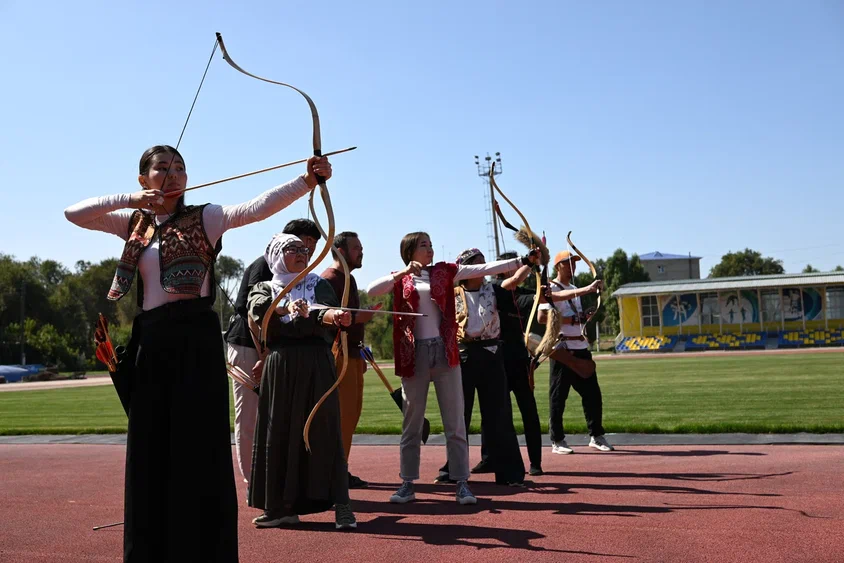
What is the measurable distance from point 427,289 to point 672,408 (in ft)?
28.8

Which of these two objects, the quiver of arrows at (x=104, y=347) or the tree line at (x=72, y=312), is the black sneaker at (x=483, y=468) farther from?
the tree line at (x=72, y=312)

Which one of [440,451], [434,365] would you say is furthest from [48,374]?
[434,365]

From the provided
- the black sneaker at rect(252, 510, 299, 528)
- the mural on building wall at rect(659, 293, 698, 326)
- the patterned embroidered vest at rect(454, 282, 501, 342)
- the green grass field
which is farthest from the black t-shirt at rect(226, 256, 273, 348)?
the mural on building wall at rect(659, 293, 698, 326)

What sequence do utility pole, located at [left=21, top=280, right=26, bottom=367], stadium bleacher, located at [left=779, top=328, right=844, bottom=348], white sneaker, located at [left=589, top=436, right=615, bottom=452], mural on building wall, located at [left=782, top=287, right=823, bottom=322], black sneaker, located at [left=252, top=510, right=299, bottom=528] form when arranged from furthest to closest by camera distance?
utility pole, located at [left=21, top=280, right=26, bottom=367] → mural on building wall, located at [left=782, top=287, right=823, bottom=322] → stadium bleacher, located at [left=779, top=328, right=844, bottom=348] → white sneaker, located at [left=589, top=436, right=615, bottom=452] → black sneaker, located at [left=252, top=510, right=299, bottom=528]

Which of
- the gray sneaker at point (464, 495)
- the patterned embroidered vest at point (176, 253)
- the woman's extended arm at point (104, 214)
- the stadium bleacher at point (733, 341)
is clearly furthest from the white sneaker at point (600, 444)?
the stadium bleacher at point (733, 341)

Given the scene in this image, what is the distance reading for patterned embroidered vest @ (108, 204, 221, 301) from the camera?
444 centimetres

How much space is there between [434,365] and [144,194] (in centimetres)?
344

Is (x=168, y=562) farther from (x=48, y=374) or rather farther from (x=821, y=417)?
(x=48, y=374)

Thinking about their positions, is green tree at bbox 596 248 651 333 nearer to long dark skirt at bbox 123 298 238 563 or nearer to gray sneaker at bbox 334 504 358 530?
gray sneaker at bbox 334 504 358 530

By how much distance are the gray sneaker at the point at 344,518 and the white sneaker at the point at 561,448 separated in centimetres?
440

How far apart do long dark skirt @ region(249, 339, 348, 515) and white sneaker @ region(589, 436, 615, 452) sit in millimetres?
4728

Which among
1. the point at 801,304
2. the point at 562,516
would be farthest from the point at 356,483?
the point at 801,304

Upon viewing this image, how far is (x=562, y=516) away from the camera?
21.1ft

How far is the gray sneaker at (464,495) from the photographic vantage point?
7.08 m
